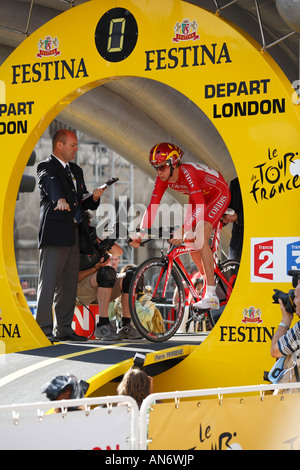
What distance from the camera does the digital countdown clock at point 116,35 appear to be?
7.54 metres

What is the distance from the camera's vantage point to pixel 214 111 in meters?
7.16

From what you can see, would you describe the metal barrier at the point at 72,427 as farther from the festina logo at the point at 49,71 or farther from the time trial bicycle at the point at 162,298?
the festina logo at the point at 49,71

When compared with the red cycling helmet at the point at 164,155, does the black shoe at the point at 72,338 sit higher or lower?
lower

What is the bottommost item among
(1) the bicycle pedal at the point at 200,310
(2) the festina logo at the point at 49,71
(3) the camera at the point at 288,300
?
(1) the bicycle pedal at the point at 200,310

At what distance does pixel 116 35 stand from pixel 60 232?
2018 mm

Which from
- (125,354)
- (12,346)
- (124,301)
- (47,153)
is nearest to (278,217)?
(125,354)

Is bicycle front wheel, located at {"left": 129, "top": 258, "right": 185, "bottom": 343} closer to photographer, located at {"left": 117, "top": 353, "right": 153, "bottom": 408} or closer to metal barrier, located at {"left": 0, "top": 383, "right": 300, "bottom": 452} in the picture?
photographer, located at {"left": 117, "top": 353, "right": 153, "bottom": 408}

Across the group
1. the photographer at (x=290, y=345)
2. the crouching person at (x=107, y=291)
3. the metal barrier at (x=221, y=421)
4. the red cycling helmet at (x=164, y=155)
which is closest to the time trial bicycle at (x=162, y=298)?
the crouching person at (x=107, y=291)

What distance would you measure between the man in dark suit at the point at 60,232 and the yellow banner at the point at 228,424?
3.71 m

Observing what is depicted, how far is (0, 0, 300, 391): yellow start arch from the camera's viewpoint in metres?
6.88

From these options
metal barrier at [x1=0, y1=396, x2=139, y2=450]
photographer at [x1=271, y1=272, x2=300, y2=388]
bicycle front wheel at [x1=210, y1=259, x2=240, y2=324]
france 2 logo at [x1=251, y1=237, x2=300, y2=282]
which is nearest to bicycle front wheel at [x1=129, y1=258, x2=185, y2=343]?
bicycle front wheel at [x1=210, y1=259, x2=240, y2=324]

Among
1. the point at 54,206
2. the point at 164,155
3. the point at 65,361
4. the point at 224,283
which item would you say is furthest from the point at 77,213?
the point at 65,361

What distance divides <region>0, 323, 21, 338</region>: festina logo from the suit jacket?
2.80 feet
